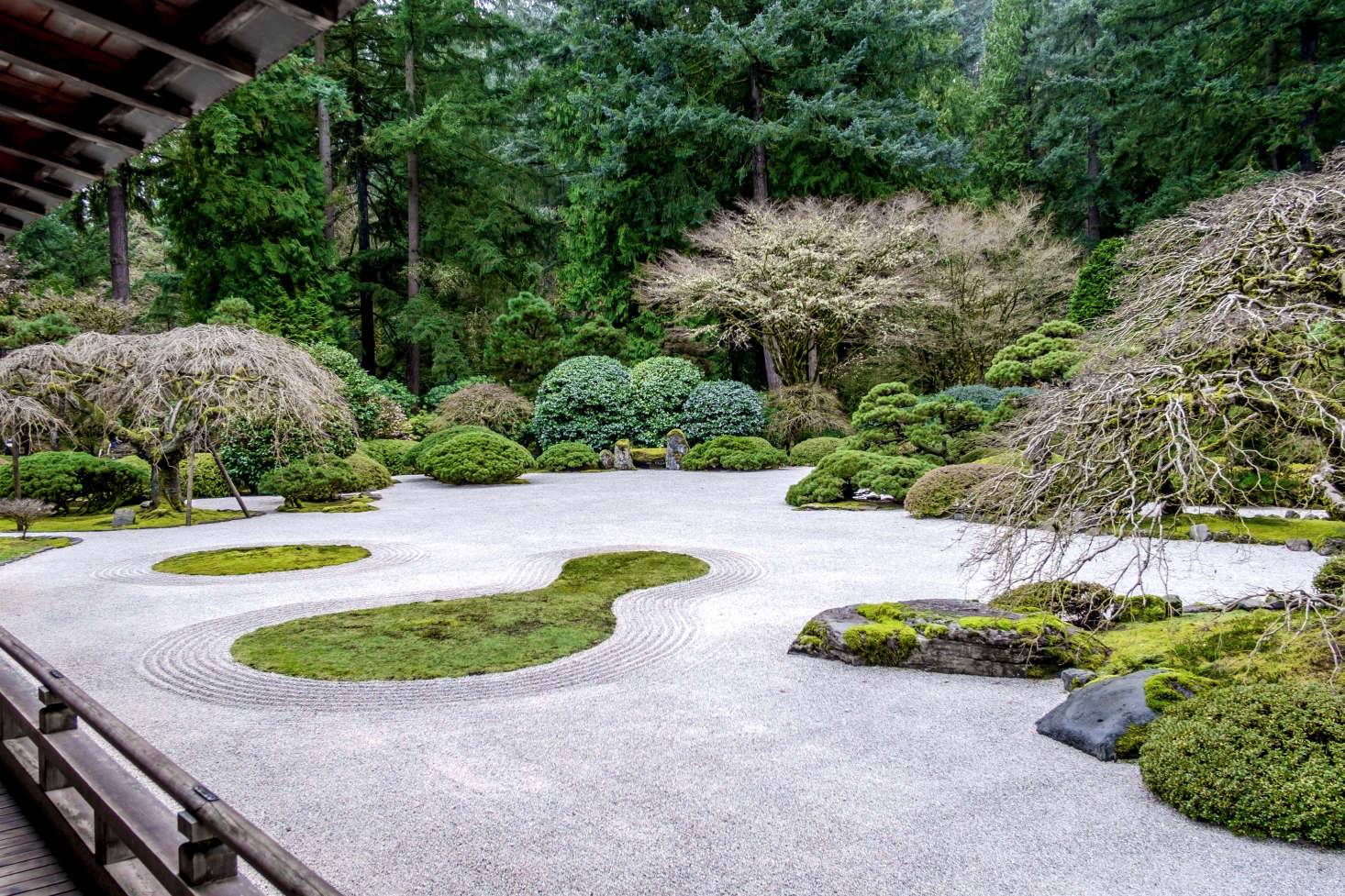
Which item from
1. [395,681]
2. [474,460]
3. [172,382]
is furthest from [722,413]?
[395,681]

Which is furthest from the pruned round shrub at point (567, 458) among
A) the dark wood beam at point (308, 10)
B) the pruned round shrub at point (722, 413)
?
the dark wood beam at point (308, 10)

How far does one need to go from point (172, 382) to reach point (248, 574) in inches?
179

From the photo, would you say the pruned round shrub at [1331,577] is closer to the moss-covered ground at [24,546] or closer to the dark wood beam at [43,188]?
the dark wood beam at [43,188]

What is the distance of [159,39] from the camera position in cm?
211

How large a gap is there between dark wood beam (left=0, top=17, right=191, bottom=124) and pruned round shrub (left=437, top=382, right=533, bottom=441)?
16.0m

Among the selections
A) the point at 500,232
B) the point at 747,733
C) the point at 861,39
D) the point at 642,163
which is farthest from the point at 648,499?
the point at 500,232

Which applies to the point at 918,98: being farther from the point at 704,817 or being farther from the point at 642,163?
the point at 704,817

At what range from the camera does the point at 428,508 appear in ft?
39.2

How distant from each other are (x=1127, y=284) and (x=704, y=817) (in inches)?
185

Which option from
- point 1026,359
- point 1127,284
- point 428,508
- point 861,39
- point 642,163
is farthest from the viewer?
point 642,163

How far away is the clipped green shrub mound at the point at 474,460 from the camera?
14922mm

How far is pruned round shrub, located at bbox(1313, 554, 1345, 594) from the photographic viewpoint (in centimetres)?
411

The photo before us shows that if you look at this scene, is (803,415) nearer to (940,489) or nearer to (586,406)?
(586,406)

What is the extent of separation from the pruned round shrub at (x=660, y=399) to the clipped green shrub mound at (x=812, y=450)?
3041mm
